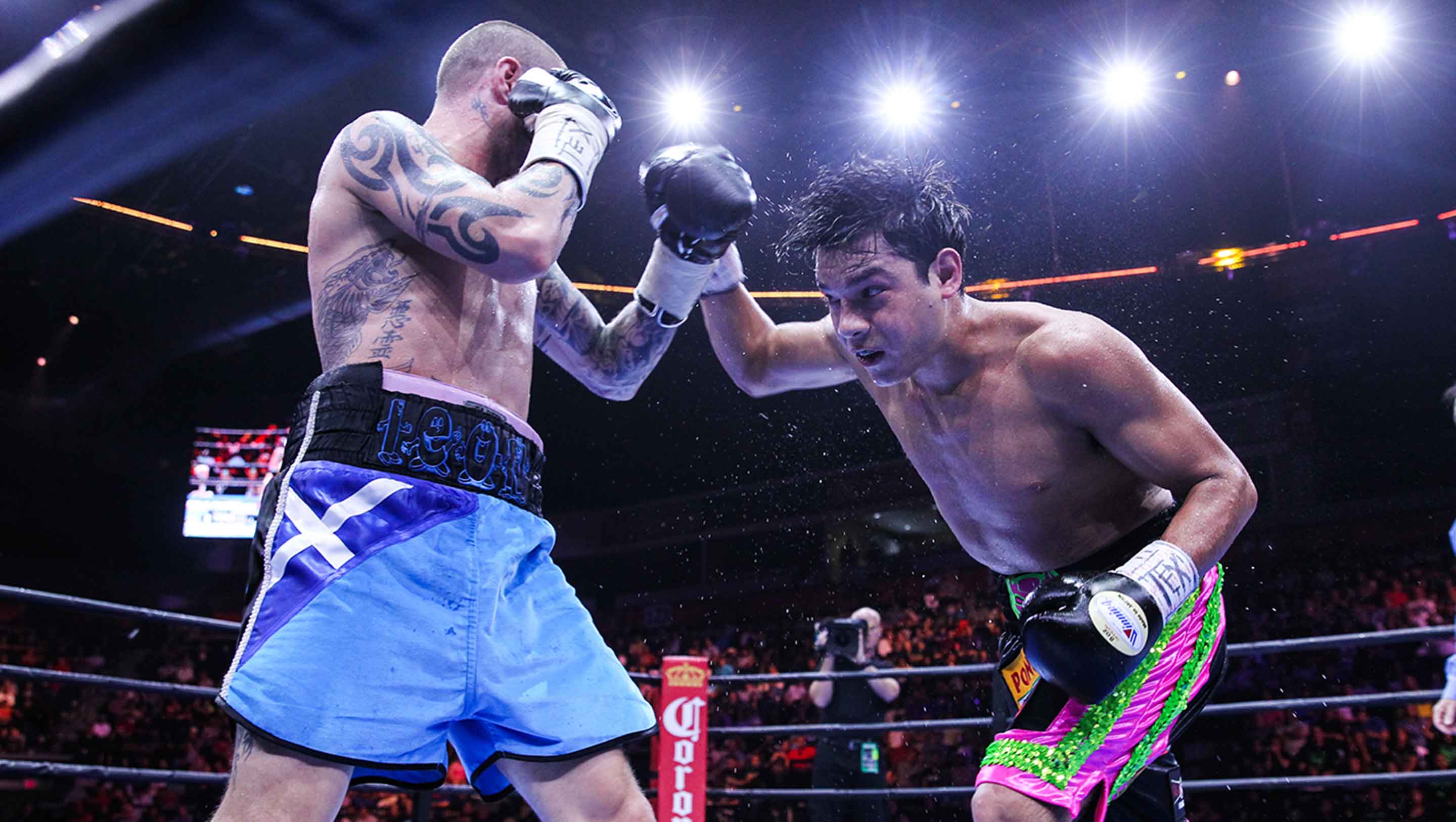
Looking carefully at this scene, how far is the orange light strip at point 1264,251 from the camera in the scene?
8930mm

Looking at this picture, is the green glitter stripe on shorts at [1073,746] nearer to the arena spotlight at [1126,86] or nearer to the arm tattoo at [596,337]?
the arm tattoo at [596,337]

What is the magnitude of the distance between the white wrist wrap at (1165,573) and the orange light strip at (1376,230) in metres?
8.60

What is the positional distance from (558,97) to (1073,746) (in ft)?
4.29

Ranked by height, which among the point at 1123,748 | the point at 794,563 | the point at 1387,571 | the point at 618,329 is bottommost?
the point at 1123,748

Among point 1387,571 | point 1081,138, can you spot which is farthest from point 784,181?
point 1387,571

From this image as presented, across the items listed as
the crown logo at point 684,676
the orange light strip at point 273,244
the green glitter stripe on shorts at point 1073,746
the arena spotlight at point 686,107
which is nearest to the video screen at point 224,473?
the orange light strip at point 273,244

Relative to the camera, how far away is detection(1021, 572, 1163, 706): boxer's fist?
4.77ft

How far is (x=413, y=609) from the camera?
4.44ft

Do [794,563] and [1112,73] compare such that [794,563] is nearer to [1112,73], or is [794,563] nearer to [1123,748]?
[1112,73]

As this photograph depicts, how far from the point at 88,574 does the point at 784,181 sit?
28.1ft

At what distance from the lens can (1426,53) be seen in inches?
294

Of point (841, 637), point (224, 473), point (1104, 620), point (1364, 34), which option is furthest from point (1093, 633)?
point (224, 473)

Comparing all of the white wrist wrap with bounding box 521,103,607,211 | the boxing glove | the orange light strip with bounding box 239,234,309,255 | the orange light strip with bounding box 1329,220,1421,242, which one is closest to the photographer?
the boxing glove

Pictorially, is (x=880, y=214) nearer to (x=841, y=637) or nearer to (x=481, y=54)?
(x=481, y=54)
